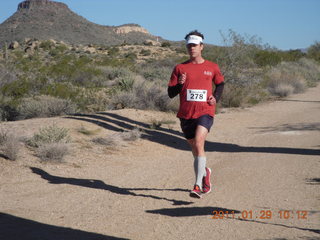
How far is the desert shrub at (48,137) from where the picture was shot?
8.30m

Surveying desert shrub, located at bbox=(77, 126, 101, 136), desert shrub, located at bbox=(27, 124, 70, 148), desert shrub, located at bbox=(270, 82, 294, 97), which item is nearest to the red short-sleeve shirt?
desert shrub, located at bbox=(27, 124, 70, 148)

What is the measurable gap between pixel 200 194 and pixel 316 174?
2.25m

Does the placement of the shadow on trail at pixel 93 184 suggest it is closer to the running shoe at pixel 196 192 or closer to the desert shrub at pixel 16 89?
the running shoe at pixel 196 192

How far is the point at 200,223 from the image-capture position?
4.68 m

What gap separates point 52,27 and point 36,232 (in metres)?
78.9

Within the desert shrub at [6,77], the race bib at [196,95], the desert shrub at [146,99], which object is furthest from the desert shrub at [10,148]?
the desert shrub at [6,77]

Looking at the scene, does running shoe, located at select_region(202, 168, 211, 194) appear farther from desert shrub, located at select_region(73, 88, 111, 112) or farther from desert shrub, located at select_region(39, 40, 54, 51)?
desert shrub, located at select_region(39, 40, 54, 51)

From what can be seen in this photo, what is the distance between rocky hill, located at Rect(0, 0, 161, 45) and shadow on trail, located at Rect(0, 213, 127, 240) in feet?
226

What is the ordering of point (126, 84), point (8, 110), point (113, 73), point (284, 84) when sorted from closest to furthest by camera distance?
point (8, 110)
point (126, 84)
point (284, 84)
point (113, 73)

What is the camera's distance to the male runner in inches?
209

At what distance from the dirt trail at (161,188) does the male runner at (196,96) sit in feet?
2.24

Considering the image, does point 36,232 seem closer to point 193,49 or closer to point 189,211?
point 189,211

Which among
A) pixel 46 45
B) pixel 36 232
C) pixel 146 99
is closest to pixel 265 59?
pixel 146 99

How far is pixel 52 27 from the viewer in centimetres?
7888
